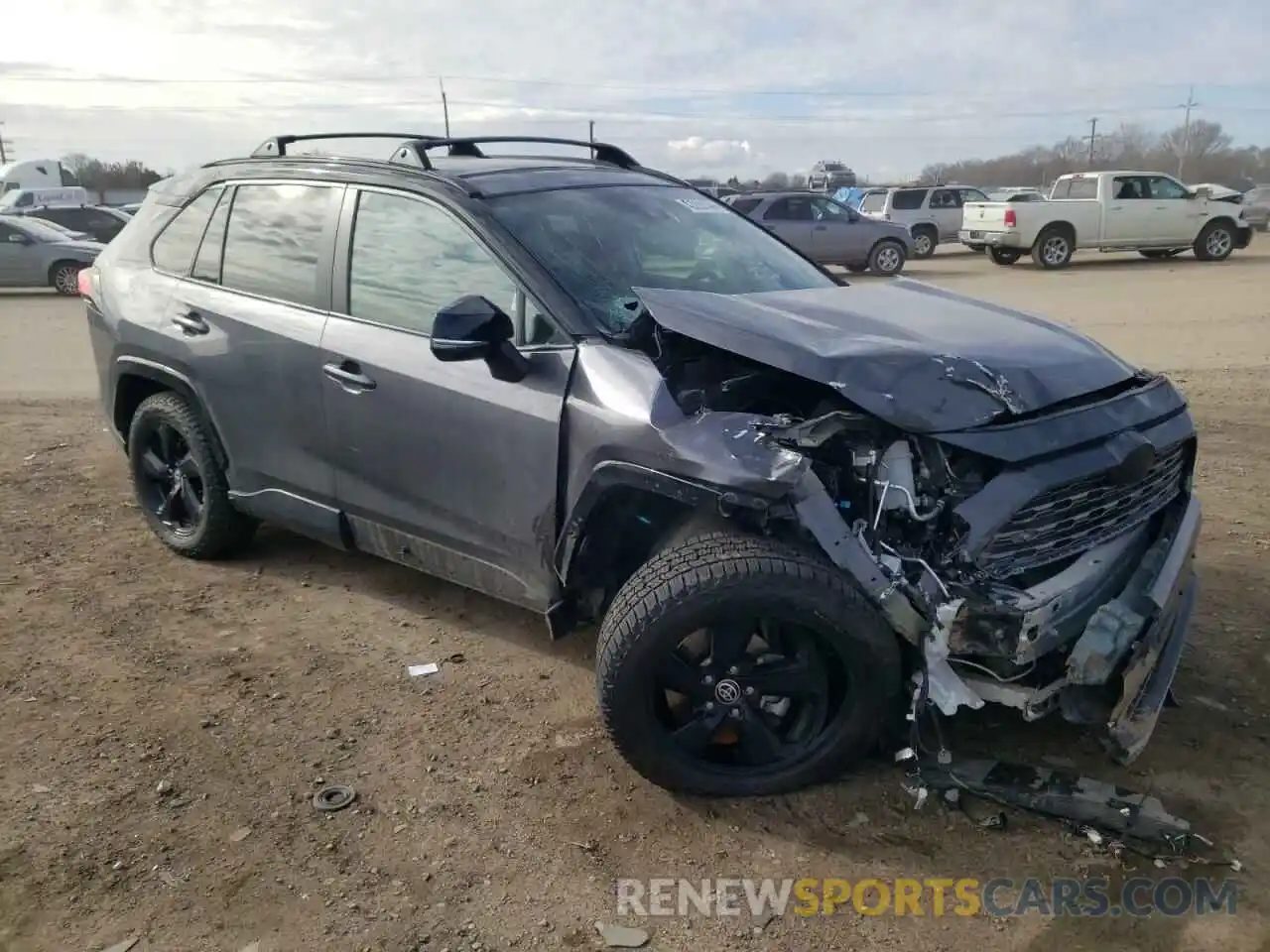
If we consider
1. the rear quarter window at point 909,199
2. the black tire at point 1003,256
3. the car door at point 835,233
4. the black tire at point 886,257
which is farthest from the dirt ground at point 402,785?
the rear quarter window at point 909,199

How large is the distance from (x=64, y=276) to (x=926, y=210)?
18.7 meters

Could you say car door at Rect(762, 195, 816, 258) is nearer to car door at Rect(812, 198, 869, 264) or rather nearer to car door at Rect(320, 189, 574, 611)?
car door at Rect(812, 198, 869, 264)

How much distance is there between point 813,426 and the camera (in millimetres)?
2949

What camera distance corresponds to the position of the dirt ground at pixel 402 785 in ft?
8.65

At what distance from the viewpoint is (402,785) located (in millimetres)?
3223

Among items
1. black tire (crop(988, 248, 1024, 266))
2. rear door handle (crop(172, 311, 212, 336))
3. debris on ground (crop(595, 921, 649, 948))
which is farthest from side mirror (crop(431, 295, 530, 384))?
black tire (crop(988, 248, 1024, 266))

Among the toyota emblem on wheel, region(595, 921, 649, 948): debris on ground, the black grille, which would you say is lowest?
region(595, 921, 649, 948): debris on ground

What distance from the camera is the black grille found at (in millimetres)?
2900

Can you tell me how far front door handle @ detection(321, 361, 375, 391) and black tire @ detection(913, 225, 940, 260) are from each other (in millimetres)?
22678

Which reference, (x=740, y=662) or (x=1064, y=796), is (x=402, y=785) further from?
(x=1064, y=796)

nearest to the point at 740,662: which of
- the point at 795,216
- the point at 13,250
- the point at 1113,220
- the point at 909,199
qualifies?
the point at 13,250

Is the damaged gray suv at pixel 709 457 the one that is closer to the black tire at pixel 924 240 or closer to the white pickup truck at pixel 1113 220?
the white pickup truck at pixel 1113 220

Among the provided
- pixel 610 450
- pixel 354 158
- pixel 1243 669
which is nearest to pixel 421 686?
pixel 610 450

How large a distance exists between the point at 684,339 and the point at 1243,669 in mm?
2492
